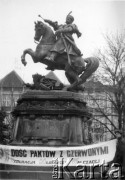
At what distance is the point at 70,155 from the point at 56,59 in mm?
3883

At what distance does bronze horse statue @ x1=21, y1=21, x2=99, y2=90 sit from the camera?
1617 centimetres

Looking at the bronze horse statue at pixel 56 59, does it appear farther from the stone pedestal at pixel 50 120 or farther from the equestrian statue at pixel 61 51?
the stone pedestal at pixel 50 120

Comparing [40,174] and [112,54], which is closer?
[40,174]

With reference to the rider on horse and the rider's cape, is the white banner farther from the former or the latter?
the rider's cape

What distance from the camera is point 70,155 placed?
1348cm

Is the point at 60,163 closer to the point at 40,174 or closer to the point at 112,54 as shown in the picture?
the point at 40,174

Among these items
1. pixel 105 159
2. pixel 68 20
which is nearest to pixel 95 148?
pixel 105 159

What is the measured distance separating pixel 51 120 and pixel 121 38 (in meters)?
18.5

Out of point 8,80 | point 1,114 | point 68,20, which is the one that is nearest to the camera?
point 68,20

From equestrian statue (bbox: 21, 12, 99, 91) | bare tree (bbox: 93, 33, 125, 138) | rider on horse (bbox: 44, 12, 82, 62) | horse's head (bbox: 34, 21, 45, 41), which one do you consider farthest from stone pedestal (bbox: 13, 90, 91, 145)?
bare tree (bbox: 93, 33, 125, 138)

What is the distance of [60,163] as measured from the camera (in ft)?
43.7

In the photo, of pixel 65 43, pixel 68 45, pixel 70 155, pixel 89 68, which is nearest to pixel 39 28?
pixel 65 43

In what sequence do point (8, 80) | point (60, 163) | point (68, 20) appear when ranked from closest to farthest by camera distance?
point (60, 163)
point (68, 20)
point (8, 80)

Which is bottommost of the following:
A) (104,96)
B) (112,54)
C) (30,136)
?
(30,136)
